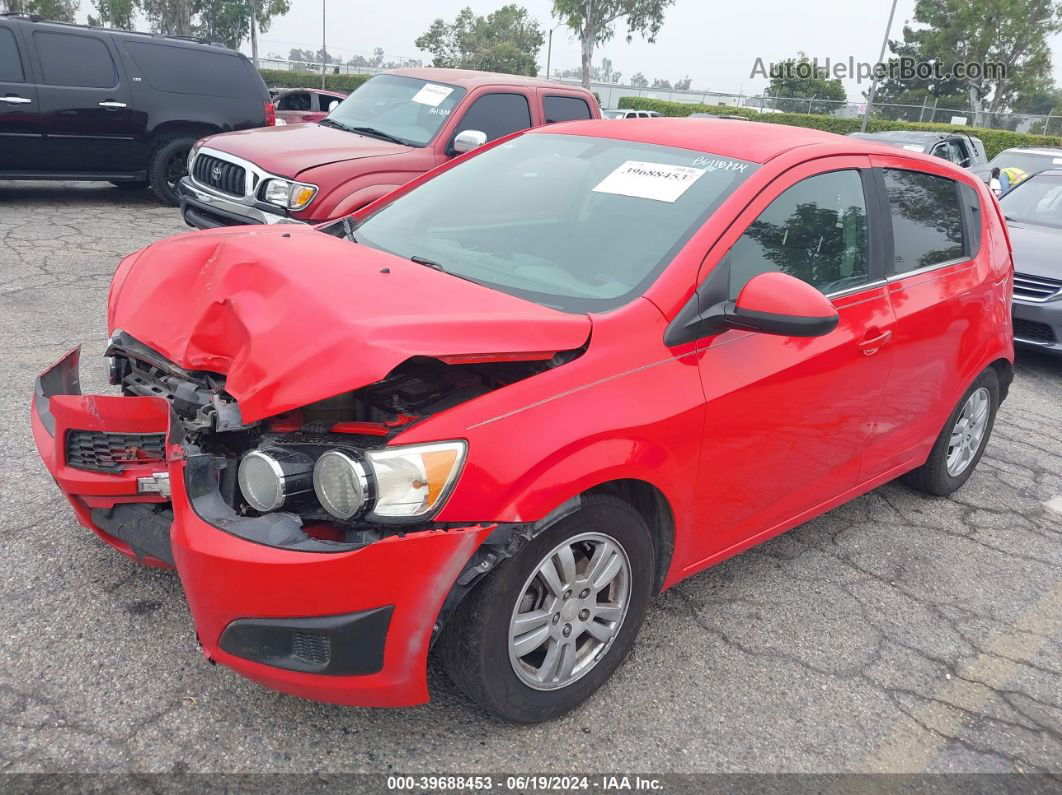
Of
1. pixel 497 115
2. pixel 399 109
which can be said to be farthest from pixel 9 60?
pixel 497 115

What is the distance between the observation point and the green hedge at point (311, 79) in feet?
140

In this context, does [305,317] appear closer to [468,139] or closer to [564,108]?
[468,139]

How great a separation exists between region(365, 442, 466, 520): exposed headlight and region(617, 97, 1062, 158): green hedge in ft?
80.5

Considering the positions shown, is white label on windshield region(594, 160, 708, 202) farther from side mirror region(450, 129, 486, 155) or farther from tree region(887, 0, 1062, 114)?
tree region(887, 0, 1062, 114)

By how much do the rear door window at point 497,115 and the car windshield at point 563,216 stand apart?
4.19 metres

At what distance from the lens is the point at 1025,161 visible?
11.2 m

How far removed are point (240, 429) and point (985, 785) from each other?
2.34m

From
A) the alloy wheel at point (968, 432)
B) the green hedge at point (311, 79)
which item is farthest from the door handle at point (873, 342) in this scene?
the green hedge at point (311, 79)

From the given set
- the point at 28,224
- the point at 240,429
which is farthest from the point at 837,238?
the point at 28,224

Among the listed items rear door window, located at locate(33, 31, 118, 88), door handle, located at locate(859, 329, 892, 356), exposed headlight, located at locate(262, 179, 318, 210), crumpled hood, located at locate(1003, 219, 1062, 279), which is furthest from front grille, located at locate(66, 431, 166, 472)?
rear door window, located at locate(33, 31, 118, 88)

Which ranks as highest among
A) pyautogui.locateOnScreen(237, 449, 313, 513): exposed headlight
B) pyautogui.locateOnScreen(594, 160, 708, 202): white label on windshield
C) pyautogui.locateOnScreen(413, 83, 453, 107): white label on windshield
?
pyautogui.locateOnScreen(413, 83, 453, 107): white label on windshield

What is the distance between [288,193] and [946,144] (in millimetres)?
10277

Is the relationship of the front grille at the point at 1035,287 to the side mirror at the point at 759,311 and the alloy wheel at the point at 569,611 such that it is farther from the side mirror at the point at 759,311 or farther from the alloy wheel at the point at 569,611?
the alloy wheel at the point at 569,611

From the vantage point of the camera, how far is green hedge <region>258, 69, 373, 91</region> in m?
42.5
